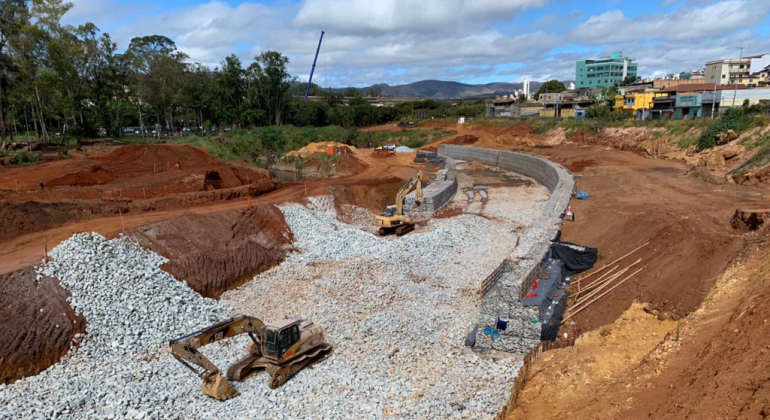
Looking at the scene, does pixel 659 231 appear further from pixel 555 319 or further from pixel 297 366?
pixel 297 366

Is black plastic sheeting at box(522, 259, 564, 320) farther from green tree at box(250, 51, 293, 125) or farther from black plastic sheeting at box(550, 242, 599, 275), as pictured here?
green tree at box(250, 51, 293, 125)

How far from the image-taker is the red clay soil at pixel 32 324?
994cm

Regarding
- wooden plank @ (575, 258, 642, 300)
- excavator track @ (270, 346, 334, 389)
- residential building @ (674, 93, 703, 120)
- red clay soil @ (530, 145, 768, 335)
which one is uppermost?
residential building @ (674, 93, 703, 120)

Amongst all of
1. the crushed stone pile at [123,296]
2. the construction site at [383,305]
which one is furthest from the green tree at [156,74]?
the crushed stone pile at [123,296]

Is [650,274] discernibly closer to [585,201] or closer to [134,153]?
[585,201]

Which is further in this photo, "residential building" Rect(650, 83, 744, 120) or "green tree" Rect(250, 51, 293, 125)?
A: "green tree" Rect(250, 51, 293, 125)

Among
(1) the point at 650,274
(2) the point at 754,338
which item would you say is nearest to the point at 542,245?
(1) the point at 650,274

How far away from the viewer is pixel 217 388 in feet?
29.3

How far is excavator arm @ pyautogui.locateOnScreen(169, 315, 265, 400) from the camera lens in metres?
8.49

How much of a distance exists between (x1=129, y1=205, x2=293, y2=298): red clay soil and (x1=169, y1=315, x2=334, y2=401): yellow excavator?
5194 millimetres

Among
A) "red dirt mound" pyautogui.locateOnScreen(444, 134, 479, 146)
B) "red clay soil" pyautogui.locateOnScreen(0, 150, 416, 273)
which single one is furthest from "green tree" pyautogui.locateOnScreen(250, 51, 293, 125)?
"red clay soil" pyautogui.locateOnScreen(0, 150, 416, 273)

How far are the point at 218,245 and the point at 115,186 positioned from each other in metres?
10.8

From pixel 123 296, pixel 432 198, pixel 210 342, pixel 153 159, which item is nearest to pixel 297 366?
pixel 210 342

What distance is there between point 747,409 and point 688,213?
13.2 m
